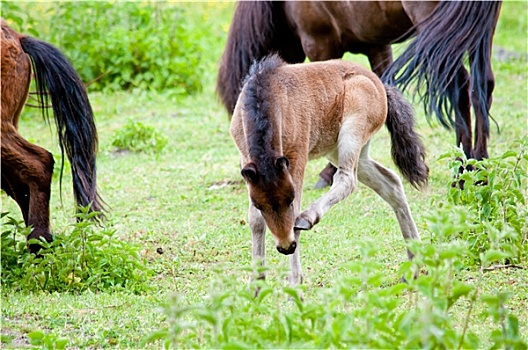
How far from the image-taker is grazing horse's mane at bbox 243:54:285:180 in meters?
3.85

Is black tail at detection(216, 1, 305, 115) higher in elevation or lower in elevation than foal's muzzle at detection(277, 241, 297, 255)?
higher

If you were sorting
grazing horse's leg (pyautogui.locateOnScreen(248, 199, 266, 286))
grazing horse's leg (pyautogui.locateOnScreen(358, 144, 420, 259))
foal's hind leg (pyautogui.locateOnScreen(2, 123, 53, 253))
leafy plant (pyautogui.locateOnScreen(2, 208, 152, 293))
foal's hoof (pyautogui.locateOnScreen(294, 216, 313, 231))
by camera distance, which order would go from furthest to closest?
1. foal's hind leg (pyautogui.locateOnScreen(2, 123, 53, 253))
2. leafy plant (pyautogui.locateOnScreen(2, 208, 152, 293))
3. grazing horse's leg (pyautogui.locateOnScreen(358, 144, 420, 259))
4. grazing horse's leg (pyautogui.locateOnScreen(248, 199, 266, 286))
5. foal's hoof (pyautogui.locateOnScreen(294, 216, 313, 231))

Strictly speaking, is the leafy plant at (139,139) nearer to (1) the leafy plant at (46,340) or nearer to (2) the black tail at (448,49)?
(2) the black tail at (448,49)

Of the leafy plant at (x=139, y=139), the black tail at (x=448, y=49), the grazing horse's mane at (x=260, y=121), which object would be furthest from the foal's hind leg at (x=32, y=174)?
the leafy plant at (x=139, y=139)

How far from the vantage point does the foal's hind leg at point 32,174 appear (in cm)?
527

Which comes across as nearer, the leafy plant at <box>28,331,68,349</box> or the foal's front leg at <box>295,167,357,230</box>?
the leafy plant at <box>28,331,68,349</box>

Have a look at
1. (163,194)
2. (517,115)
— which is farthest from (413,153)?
(517,115)

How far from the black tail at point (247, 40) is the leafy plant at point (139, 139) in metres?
1.55

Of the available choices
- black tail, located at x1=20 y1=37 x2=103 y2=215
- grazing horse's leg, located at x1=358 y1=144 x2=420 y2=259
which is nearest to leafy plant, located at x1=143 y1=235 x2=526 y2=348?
grazing horse's leg, located at x1=358 y1=144 x2=420 y2=259

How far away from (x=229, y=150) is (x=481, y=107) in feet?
11.8

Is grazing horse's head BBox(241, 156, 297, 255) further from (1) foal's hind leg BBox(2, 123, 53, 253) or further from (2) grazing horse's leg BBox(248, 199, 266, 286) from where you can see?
(1) foal's hind leg BBox(2, 123, 53, 253)

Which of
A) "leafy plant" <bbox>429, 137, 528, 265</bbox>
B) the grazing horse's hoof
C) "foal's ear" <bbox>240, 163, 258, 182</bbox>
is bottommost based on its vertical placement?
the grazing horse's hoof

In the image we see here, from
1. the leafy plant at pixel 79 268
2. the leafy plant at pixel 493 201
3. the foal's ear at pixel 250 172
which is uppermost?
the foal's ear at pixel 250 172

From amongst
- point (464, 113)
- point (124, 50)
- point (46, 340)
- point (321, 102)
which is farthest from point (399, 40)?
point (124, 50)
